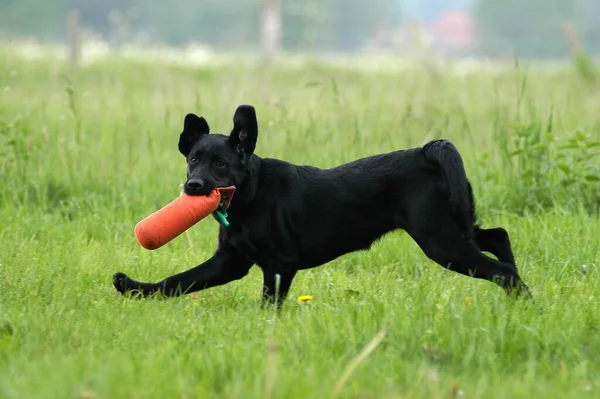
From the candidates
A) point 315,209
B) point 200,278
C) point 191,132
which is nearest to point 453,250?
point 315,209

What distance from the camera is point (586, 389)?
274cm

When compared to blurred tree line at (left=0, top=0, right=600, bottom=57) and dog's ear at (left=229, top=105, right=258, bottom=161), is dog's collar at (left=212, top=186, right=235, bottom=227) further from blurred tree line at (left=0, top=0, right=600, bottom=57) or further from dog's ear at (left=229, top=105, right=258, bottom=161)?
blurred tree line at (left=0, top=0, right=600, bottom=57)

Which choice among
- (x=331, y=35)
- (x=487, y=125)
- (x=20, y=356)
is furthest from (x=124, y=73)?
(x=331, y=35)

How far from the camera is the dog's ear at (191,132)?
164 inches

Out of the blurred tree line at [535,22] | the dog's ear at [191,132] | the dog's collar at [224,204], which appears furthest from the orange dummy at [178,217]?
the blurred tree line at [535,22]

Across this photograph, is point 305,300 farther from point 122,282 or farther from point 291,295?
point 122,282

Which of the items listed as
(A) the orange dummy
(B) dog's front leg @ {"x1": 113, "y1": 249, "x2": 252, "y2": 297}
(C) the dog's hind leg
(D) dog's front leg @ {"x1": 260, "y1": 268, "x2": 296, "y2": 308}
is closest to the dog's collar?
(A) the orange dummy

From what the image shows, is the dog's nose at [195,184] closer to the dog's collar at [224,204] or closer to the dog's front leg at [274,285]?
the dog's collar at [224,204]

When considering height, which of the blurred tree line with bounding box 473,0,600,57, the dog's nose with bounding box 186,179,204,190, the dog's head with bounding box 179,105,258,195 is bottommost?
the blurred tree line with bounding box 473,0,600,57

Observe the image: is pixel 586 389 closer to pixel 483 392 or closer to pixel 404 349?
pixel 483 392

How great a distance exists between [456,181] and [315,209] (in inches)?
28.5

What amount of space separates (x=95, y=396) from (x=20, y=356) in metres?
0.67

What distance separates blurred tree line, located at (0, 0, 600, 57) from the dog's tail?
1658 inches

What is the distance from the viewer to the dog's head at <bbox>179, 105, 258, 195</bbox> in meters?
3.94
